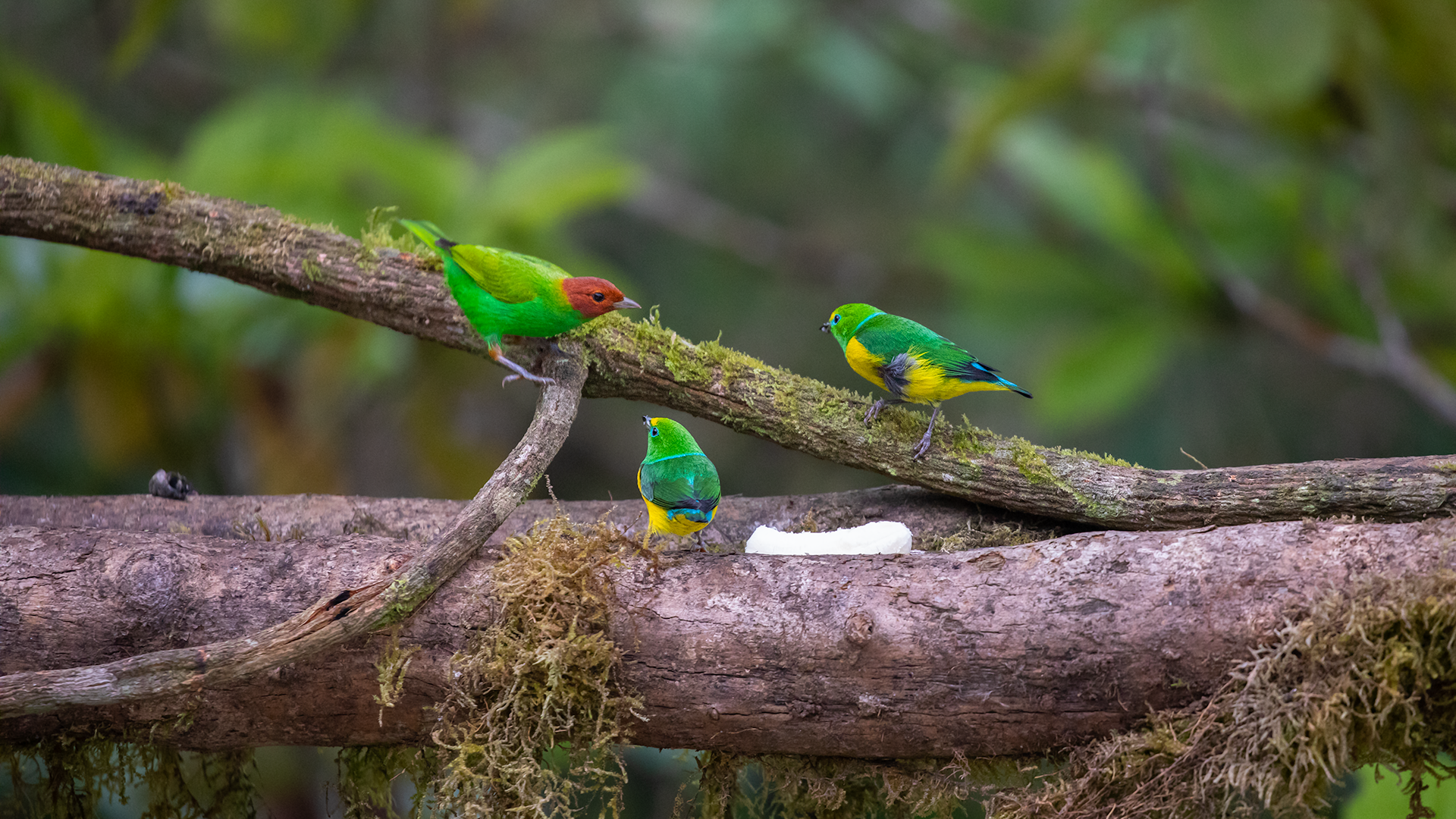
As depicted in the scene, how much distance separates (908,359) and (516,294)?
103 cm

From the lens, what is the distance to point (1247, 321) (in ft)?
19.4

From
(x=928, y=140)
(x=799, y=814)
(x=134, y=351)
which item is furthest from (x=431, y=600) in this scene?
(x=928, y=140)

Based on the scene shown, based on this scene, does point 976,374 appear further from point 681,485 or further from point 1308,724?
point 1308,724

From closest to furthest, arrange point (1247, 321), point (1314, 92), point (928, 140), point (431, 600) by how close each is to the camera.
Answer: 1. point (431, 600)
2. point (1314, 92)
3. point (1247, 321)
4. point (928, 140)

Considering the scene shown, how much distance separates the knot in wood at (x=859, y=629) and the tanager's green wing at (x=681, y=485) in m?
0.45

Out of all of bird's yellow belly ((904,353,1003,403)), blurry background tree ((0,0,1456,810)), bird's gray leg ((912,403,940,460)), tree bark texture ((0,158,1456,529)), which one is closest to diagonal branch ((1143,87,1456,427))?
blurry background tree ((0,0,1456,810))

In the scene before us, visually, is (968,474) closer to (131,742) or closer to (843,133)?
(131,742)

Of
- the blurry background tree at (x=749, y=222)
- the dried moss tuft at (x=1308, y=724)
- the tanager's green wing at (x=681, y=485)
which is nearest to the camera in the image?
the dried moss tuft at (x=1308, y=724)

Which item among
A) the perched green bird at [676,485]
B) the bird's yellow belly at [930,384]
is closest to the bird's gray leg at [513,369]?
the perched green bird at [676,485]

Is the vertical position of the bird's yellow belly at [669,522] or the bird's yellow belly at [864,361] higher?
→ the bird's yellow belly at [864,361]

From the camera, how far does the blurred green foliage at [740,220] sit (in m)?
4.98

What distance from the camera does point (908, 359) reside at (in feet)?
7.96

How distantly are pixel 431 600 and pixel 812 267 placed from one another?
681 centimetres

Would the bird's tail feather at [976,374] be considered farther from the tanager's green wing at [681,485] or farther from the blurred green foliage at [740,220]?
the blurred green foliage at [740,220]
